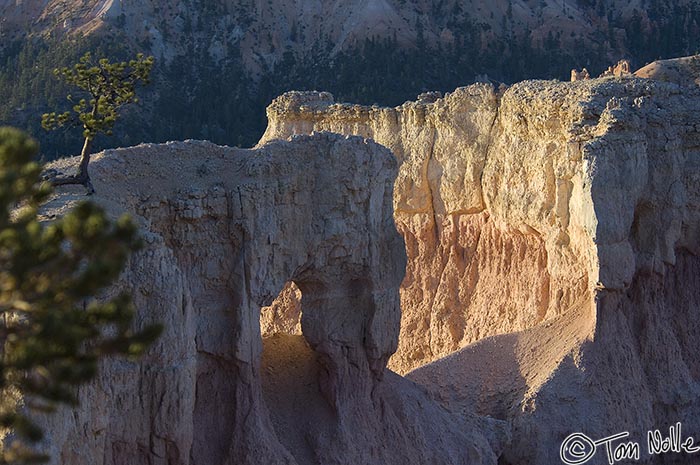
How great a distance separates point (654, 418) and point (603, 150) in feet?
16.5

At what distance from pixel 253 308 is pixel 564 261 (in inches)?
321

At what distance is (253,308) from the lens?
55.5 feet

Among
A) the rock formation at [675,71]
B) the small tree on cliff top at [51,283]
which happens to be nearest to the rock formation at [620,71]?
the rock formation at [675,71]

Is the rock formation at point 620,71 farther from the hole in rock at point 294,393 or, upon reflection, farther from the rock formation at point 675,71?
the hole in rock at point 294,393

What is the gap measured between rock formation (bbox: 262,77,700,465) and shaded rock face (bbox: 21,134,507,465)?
236 centimetres

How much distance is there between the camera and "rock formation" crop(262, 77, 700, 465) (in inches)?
867

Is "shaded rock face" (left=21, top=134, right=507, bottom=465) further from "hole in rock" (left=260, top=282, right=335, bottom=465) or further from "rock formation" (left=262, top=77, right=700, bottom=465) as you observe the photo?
"rock formation" (left=262, top=77, right=700, bottom=465)

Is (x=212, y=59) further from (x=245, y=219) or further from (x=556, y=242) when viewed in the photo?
(x=245, y=219)

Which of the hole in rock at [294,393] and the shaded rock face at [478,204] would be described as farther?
the shaded rock face at [478,204]

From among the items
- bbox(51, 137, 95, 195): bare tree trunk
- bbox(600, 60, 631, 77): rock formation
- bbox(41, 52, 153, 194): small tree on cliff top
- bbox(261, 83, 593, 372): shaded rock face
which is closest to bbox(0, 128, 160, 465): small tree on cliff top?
bbox(51, 137, 95, 195): bare tree trunk

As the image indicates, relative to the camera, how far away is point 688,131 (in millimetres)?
23328

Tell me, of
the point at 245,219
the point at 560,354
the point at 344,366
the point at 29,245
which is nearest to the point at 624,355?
the point at 560,354

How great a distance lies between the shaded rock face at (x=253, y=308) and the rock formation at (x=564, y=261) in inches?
92.8

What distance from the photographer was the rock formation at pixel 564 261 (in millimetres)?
22031
